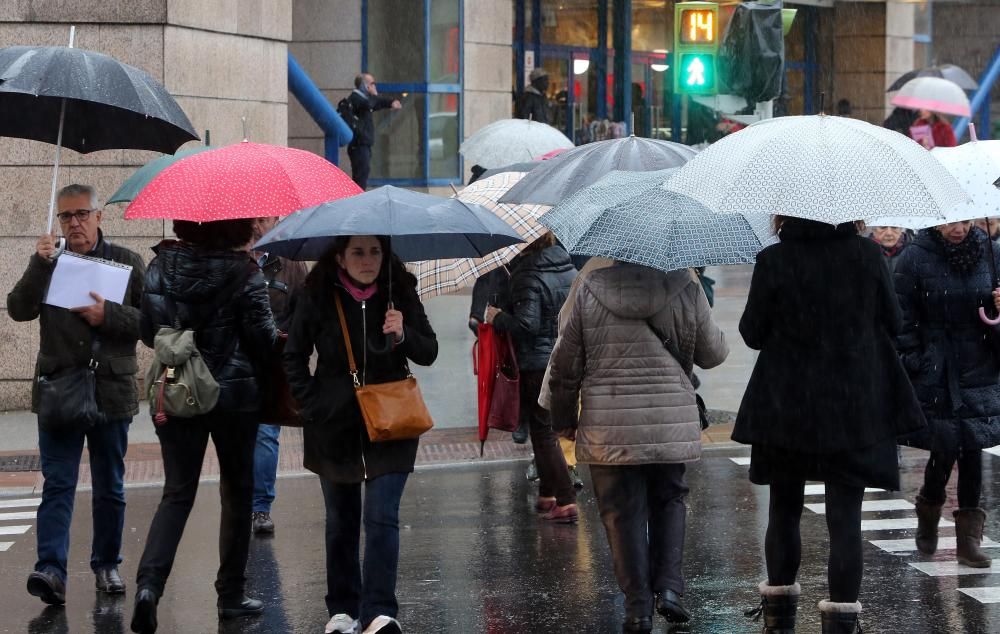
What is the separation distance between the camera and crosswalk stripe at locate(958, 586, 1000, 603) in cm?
713

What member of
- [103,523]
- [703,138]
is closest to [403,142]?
[703,138]

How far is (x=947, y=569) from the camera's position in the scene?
7703 millimetres

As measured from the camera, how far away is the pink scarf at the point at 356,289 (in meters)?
6.36

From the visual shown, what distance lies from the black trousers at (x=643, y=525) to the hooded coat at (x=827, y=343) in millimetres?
751

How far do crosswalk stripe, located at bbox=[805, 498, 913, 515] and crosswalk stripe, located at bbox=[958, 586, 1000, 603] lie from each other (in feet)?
5.92

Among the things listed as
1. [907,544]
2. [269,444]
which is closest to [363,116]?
[269,444]

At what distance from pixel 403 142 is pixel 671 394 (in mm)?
17503

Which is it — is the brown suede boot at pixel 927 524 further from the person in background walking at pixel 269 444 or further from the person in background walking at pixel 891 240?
the person in background walking at pixel 269 444

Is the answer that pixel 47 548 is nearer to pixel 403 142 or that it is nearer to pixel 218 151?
pixel 218 151

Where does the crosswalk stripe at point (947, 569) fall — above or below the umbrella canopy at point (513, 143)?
below

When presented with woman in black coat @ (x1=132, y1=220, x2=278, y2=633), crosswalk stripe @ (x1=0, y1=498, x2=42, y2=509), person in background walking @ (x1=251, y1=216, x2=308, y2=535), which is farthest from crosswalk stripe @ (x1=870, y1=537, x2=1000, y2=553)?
crosswalk stripe @ (x1=0, y1=498, x2=42, y2=509)

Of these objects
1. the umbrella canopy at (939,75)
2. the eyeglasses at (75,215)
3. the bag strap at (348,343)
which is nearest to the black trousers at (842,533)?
the bag strap at (348,343)

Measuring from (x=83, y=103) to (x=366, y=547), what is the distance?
8.99ft

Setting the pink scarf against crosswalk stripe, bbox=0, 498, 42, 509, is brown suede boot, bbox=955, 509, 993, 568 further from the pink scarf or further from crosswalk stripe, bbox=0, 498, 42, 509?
crosswalk stripe, bbox=0, 498, 42, 509
